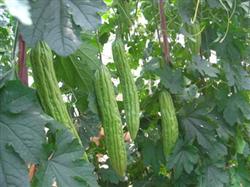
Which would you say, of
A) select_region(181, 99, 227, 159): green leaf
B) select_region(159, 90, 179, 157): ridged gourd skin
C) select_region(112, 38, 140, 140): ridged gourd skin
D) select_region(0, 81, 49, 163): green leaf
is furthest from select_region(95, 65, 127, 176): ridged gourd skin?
select_region(181, 99, 227, 159): green leaf

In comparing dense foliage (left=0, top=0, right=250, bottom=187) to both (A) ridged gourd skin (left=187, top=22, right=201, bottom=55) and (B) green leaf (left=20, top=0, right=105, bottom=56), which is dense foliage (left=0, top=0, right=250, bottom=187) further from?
(B) green leaf (left=20, top=0, right=105, bottom=56)

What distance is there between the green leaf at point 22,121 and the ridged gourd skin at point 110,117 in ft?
1.09

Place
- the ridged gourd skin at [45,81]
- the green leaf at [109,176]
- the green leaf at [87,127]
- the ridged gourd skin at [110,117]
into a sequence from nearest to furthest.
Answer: the ridged gourd skin at [45,81]
the ridged gourd skin at [110,117]
the green leaf at [87,127]
the green leaf at [109,176]

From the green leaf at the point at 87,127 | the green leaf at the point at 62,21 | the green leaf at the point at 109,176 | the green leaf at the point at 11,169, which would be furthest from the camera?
the green leaf at the point at 109,176

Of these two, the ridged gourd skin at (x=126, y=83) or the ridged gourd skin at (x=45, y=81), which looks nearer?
the ridged gourd skin at (x=45, y=81)

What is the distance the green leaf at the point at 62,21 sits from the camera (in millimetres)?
1062

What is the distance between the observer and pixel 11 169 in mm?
1181

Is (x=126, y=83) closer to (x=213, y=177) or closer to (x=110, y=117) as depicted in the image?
(x=110, y=117)

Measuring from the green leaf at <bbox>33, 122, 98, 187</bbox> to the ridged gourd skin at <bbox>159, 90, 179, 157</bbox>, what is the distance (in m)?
0.73

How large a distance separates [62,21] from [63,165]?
0.44 metres

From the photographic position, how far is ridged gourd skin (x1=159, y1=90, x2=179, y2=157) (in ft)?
6.62

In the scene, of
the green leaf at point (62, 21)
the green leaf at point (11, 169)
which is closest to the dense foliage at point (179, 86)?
the green leaf at point (11, 169)

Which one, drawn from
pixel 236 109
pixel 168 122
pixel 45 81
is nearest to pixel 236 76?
pixel 236 109

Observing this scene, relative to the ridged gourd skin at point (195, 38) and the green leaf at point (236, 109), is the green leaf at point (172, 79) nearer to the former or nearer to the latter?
the ridged gourd skin at point (195, 38)
